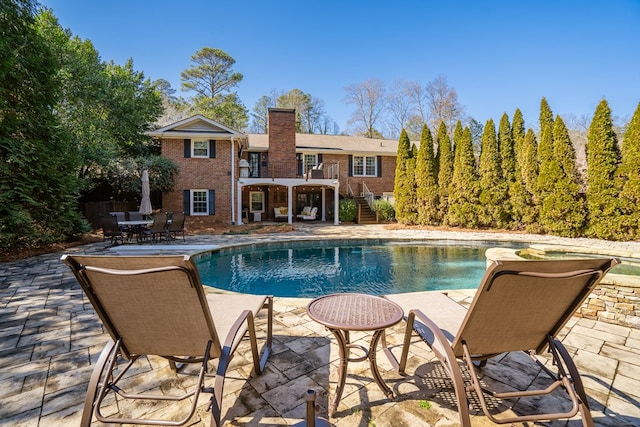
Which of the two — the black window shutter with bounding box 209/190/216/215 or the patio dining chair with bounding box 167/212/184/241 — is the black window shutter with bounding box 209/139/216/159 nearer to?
the black window shutter with bounding box 209/190/216/215

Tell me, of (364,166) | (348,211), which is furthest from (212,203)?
(364,166)

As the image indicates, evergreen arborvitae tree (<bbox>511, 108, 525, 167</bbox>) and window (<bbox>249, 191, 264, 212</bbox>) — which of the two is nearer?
evergreen arborvitae tree (<bbox>511, 108, 525, 167</bbox>)

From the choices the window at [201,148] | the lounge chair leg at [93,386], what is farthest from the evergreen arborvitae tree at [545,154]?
the window at [201,148]

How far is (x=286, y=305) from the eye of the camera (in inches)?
153

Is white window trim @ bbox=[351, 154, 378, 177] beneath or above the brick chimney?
beneath

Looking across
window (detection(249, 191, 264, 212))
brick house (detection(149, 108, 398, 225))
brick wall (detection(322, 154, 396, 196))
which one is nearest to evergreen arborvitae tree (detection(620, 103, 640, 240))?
brick house (detection(149, 108, 398, 225))

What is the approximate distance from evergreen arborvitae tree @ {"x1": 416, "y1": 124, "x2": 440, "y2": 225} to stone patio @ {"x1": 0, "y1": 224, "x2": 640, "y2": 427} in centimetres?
1235

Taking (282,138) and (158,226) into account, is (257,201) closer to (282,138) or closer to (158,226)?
(282,138)

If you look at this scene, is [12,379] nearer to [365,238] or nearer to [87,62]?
[365,238]

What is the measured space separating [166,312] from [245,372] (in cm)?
101

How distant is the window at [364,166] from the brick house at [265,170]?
0.06 m

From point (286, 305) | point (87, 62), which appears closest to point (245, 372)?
point (286, 305)

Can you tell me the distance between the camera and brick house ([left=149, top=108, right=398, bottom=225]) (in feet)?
50.0

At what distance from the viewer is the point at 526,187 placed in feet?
41.1
